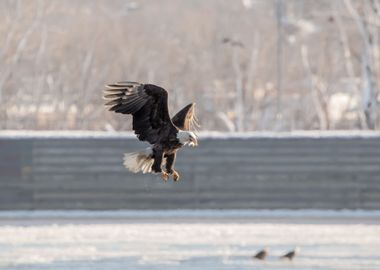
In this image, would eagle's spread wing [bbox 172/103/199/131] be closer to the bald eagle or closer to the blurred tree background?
the bald eagle

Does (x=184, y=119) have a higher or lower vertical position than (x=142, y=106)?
lower

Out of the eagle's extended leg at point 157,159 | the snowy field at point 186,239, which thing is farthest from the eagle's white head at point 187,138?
the snowy field at point 186,239

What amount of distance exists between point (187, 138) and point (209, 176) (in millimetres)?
10325

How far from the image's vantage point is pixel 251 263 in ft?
53.2

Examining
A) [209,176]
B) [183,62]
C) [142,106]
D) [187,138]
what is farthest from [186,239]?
[183,62]

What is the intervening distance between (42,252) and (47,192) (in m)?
6.32

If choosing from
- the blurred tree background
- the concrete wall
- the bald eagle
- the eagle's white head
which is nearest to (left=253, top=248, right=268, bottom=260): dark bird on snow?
the bald eagle

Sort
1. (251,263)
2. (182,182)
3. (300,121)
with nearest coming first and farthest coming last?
(251,263)
(182,182)
(300,121)

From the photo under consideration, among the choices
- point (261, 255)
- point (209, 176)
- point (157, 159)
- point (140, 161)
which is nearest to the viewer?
point (157, 159)

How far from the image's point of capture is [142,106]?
47.5 ft

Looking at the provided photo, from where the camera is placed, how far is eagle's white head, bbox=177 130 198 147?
13604 mm

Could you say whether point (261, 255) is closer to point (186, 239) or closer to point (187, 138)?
point (186, 239)

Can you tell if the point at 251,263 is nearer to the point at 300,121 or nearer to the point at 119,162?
the point at 119,162

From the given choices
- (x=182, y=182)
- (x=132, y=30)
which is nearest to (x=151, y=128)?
(x=182, y=182)
